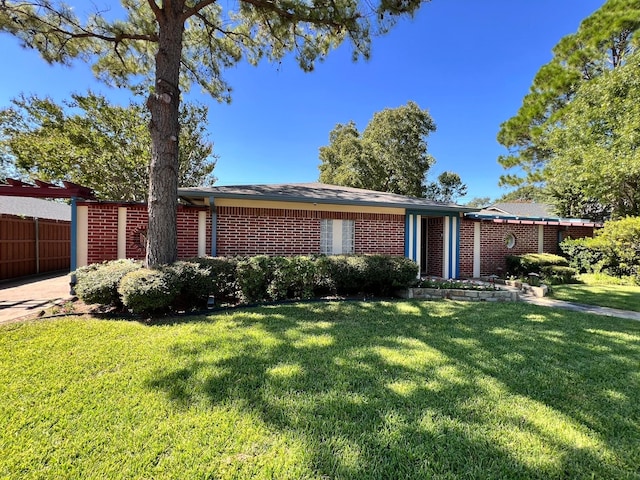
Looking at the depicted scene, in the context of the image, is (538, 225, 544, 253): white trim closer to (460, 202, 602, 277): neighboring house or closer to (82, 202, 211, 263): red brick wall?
(460, 202, 602, 277): neighboring house

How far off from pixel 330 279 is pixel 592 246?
10855 millimetres

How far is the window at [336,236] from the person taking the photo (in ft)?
31.4

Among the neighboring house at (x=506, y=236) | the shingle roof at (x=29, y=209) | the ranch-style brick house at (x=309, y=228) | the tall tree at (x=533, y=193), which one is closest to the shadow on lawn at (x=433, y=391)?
the ranch-style brick house at (x=309, y=228)

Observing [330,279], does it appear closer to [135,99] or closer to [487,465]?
[487,465]

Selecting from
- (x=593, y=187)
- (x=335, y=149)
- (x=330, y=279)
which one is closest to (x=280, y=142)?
(x=335, y=149)

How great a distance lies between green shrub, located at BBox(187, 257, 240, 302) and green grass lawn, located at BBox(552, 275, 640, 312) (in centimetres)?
851

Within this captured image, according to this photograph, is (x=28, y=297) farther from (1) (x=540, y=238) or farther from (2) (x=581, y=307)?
(1) (x=540, y=238)

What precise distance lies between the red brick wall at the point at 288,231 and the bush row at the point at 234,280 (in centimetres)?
179

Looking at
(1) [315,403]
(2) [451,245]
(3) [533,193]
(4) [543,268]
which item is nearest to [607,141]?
(4) [543,268]

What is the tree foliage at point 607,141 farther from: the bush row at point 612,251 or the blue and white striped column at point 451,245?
the blue and white striped column at point 451,245

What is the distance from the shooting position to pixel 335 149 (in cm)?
2605

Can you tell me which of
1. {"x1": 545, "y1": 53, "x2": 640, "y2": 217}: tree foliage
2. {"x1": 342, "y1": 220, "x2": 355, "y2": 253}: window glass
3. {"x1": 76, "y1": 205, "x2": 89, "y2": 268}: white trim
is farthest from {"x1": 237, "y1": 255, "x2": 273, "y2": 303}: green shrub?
{"x1": 545, "y1": 53, "x2": 640, "y2": 217}: tree foliage

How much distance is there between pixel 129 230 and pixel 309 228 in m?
4.97

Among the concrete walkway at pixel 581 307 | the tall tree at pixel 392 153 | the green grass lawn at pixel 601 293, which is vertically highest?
the tall tree at pixel 392 153
